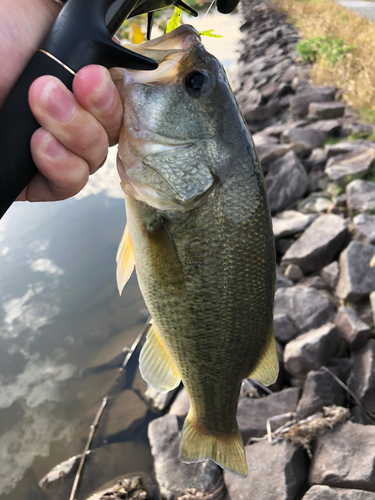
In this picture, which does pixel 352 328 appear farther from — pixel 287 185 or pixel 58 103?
pixel 58 103

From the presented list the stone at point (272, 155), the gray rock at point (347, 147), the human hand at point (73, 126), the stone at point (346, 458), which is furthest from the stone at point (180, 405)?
the gray rock at point (347, 147)

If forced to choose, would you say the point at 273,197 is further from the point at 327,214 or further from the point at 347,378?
the point at 347,378

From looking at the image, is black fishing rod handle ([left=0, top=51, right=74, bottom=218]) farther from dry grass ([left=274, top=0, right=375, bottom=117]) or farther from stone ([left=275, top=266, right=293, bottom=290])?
dry grass ([left=274, top=0, right=375, bottom=117])

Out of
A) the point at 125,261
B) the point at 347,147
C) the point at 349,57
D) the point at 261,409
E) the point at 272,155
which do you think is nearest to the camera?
the point at 125,261

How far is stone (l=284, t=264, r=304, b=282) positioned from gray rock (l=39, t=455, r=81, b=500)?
129 inches

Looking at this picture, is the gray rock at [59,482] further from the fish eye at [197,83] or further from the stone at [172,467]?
the fish eye at [197,83]

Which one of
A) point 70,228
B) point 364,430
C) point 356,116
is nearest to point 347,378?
point 364,430

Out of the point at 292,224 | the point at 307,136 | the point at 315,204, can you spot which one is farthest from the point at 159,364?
the point at 307,136

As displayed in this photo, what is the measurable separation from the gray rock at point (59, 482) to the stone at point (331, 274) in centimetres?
345

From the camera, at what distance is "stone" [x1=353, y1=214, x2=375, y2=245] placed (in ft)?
15.0

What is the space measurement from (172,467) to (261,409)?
0.95m

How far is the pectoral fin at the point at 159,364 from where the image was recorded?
192 centimetres

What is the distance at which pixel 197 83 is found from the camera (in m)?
1.37

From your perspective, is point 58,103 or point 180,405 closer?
point 58,103
